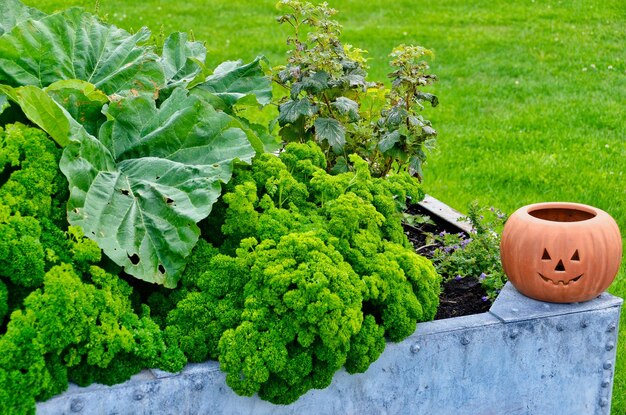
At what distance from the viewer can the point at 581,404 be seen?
12.1 ft

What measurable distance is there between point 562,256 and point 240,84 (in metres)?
1.65

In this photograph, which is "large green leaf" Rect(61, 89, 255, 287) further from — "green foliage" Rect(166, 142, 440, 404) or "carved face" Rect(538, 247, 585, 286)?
"carved face" Rect(538, 247, 585, 286)

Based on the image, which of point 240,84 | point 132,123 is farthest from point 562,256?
point 132,123

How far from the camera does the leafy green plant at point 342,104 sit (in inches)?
166

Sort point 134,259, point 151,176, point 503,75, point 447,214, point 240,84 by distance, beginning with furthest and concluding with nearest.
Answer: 1. point 503,75
2. point 447,214
3. point 240,84
4. point 151,176
5. point 134,259

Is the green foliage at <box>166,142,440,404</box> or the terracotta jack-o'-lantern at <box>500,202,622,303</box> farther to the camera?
the terracotta jack-o'-lantern at <box>500,202,622,303</box>

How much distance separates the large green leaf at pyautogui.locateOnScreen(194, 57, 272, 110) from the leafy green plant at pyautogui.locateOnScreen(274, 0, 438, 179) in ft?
0.65

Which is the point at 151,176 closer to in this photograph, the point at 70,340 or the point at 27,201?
the point at 27,201

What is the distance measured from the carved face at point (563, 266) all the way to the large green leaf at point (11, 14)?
2482 millimetres

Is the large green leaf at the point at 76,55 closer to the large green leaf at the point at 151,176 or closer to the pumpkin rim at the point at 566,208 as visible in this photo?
the large green leaf at the point at 151,176

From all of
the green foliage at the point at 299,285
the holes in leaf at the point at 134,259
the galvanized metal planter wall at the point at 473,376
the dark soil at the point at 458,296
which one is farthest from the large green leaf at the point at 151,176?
the dark soil at the point at 458,296

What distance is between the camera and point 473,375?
3.46 m

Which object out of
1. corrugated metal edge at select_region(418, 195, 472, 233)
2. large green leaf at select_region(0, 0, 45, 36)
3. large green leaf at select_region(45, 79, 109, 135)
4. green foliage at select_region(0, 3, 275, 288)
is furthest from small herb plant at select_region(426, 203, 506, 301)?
large green leaf at select_region(0, 0, 45, 36)

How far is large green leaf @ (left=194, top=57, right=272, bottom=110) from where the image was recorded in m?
4.04
